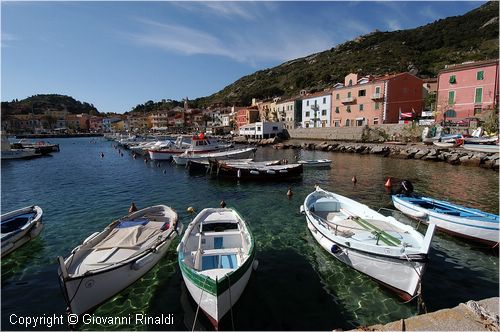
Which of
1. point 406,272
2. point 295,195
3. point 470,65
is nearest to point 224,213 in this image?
point 406,272

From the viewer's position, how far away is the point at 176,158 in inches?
1558

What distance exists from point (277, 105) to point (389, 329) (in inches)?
3615

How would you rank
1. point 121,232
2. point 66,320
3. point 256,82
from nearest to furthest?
point 66,320
point 121,232
point 256,82

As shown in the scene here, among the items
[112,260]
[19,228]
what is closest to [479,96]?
[112,260]

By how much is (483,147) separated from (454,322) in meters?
41.2

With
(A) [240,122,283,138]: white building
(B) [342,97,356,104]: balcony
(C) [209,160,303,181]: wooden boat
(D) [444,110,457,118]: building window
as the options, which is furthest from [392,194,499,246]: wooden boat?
(A) [240,122,283,138]: white building

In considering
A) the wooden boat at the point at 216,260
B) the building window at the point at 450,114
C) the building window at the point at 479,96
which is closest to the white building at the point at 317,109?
the building window at the point at 450,114

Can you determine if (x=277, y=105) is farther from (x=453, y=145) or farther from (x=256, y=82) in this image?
(x=256, y=82)

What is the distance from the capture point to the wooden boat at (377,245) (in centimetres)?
840

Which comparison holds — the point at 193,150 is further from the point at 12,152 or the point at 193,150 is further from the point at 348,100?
the point at 348,100

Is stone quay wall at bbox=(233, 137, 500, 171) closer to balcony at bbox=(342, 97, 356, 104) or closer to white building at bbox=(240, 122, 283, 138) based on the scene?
balcony at bbox=(342, 97, 356, 104)

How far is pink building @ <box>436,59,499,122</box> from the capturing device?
43812 mm

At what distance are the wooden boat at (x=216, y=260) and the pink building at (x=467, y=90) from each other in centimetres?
5269

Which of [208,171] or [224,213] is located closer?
[224,213]
